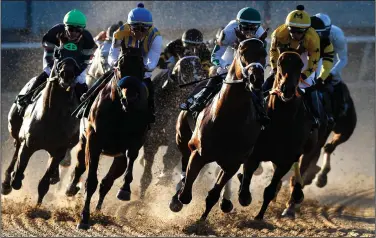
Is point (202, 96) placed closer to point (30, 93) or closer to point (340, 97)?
point (30, 93)

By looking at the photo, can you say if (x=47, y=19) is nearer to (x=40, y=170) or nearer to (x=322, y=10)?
(x=322, y=10)

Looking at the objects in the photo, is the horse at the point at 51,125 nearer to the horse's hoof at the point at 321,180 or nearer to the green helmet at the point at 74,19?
the green helmet at the point at 74,19

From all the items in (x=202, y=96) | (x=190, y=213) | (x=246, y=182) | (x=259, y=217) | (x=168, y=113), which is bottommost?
(x=190, y=213)

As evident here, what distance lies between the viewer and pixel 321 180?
16312 mm

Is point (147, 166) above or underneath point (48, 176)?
underneath

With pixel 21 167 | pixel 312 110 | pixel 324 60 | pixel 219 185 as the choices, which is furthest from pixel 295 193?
pixel 21 167

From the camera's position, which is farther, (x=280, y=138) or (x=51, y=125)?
(x=51, y=125)

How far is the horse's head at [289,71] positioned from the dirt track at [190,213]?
1.69 m

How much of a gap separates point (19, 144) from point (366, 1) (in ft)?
43.0

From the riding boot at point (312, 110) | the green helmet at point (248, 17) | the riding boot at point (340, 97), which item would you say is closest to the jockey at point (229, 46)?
the green helmet at point (248, 17)

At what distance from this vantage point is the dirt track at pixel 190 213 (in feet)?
39.7

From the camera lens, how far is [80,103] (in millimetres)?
12836

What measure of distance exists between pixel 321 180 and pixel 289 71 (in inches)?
207

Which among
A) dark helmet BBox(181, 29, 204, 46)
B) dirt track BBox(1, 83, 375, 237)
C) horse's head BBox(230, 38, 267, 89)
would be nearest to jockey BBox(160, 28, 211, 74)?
dark helmet BBox(181, 29, 204, 46)
